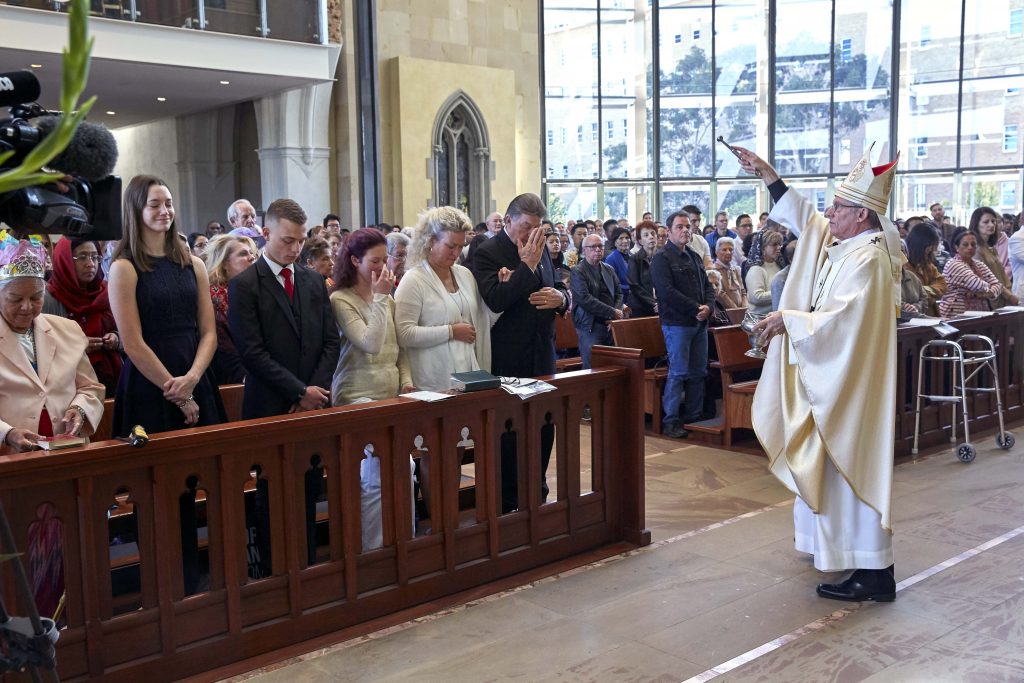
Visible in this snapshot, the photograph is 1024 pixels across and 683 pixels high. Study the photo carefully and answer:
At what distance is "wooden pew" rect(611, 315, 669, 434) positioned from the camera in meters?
7.34

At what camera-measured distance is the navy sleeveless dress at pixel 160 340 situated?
373 cm

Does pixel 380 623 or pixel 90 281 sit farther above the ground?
pixel 90 281

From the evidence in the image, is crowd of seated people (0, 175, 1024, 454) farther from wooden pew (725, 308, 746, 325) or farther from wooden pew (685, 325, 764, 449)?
wooden pew (725, 308, 746, 325)

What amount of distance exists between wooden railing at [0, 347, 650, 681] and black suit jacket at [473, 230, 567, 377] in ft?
1.01

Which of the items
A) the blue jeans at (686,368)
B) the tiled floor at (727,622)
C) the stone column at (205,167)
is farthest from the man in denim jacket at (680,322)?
the stone column at (205,167)

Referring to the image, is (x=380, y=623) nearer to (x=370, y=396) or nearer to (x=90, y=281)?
(x=370, y=396)

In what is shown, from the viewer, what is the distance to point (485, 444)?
405 cm

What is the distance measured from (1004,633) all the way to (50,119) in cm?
349

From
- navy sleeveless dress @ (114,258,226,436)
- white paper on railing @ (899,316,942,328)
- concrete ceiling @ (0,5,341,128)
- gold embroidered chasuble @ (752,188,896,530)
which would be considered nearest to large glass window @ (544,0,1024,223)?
concrete ceiling @ (0,5,341,128)

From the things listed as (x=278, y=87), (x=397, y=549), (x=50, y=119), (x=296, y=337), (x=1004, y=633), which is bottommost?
(x=1004, y=633)

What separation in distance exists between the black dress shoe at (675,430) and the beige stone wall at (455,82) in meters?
8.29

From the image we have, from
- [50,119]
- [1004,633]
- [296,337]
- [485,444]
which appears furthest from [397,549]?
[50,119]

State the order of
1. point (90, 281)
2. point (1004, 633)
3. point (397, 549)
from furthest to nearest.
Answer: point (90, 281) < point (397, 549) < point (1004, 633)

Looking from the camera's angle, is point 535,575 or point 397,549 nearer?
point 397,549
